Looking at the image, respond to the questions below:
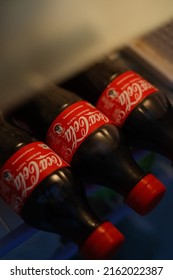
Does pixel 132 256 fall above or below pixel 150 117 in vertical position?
below

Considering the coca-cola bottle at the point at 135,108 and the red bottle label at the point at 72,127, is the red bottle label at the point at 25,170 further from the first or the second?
the coca-cola bottle at the point at 135,108

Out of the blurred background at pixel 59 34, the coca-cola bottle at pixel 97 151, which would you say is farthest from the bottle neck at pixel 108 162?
the blurred background at pixel 59 34

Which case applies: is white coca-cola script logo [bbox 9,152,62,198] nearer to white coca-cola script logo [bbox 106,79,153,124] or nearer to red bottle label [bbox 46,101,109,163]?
red bottle label [bbox 46,101,109,163]

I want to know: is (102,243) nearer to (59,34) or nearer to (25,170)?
(25,170)

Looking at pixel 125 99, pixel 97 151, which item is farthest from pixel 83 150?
pixel 125 99
